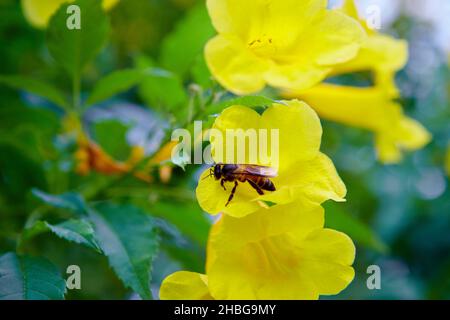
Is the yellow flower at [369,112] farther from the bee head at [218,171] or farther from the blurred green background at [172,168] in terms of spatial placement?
the bee head at [218,171]

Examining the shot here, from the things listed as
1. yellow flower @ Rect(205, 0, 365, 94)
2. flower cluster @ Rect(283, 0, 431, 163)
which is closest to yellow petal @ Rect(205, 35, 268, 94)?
yellow flower @ Rect(205, 0, 365, 94)

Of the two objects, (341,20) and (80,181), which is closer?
(341,20)

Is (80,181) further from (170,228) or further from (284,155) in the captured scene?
(284,155)

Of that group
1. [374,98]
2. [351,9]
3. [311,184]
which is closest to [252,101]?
[311,184]

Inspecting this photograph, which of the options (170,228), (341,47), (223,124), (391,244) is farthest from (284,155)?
(391,244)

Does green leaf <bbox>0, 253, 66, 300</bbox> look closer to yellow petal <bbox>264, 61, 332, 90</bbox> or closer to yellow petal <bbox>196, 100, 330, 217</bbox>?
yellow petal <bbox>196, 100, 330, 217</bbox>
